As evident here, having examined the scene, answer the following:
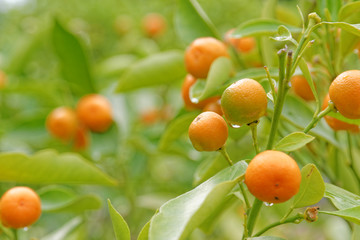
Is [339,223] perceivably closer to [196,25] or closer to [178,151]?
[178,151]

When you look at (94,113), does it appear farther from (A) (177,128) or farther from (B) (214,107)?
(B) (214,107)

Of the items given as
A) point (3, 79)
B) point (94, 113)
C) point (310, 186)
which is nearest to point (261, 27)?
point (310, 186)

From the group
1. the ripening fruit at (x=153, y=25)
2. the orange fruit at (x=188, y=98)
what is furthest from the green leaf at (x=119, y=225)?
the ripening fruit at (x=153, y=25)

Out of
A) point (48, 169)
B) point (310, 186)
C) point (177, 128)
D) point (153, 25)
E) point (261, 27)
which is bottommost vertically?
point (153, 25)

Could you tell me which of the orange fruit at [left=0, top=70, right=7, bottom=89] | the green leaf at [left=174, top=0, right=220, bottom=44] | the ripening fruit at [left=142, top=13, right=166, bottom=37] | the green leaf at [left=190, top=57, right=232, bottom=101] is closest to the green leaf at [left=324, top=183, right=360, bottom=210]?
the green leaf at [left=190, top=57, right=232, bottom=101]

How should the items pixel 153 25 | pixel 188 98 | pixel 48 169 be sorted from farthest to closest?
pixel 153 25, pixel 48 169, pixel 188 98

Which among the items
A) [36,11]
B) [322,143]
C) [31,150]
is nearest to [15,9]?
[36,11]
